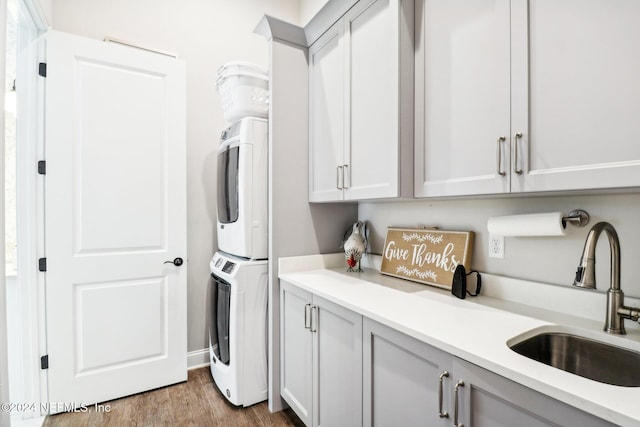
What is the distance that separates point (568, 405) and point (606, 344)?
437mm

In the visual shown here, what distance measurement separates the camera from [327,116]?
1.91m

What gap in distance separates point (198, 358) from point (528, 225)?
2427 mm

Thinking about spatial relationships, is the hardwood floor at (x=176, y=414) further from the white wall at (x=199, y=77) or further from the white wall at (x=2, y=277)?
the white wall at (x=2, y=277)

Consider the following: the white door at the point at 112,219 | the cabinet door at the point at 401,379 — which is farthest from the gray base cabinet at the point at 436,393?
the white door at the point at 112,219

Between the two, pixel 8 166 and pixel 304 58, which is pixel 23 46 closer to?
pixel 8 166

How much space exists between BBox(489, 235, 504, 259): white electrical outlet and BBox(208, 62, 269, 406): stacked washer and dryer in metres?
1.21

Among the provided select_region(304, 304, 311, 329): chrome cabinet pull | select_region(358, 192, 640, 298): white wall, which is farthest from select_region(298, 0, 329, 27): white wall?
select_region(304, 304, 311, 329): chrome cabinet pull

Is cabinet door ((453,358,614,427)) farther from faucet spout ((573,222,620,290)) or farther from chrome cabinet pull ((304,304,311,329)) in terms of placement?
chrome cabinet pull ((304,304,311,329))

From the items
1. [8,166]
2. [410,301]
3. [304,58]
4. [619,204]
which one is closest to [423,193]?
[410,301]

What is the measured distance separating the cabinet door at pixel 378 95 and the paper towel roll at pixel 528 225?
416 mm

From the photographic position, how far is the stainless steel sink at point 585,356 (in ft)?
3.16

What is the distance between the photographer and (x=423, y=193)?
144 cm

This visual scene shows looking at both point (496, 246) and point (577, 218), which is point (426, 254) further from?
point (577, 218)

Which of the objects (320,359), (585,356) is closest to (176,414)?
(320,359)
